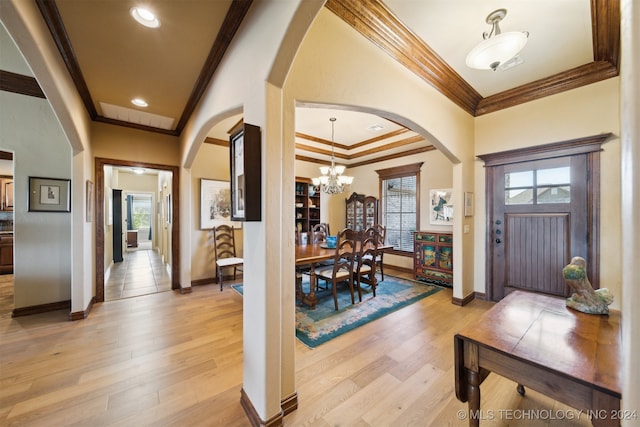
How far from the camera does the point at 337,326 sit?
2.64 meters

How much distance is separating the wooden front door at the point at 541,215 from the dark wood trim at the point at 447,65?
684mm

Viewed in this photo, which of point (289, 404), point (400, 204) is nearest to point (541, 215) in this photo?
point (400, 204)

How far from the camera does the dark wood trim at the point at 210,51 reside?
65.2 inches

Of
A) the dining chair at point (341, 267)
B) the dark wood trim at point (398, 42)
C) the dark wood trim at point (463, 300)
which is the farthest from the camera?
the dark wood trim at point (463, 300)

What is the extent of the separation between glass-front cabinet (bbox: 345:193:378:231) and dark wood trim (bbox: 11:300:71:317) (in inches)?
200

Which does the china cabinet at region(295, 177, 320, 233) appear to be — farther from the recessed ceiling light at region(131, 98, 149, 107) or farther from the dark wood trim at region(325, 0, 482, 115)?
the dark wood trim at region(325, 0, 482, 115)

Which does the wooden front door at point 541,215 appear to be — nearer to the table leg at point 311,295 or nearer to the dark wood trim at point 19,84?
the table leg at point 311,295

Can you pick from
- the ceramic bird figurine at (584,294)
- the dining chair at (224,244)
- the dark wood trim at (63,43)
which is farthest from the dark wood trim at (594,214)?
the dark wood trim at (63,43)

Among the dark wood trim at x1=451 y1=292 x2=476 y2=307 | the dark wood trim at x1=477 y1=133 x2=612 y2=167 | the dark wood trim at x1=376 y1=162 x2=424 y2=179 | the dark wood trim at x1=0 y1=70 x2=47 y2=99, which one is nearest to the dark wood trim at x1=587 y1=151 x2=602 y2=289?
the dark wood trim at x1=477 y1=133 x2=612 y2=167

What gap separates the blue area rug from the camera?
2529 mm

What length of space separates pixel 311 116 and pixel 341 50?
1825mm

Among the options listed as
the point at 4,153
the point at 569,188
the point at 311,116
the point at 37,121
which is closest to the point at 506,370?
the point at 569,188

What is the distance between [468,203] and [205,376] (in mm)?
3611

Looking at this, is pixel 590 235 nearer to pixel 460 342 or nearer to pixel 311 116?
pixel 460 342
